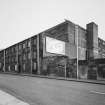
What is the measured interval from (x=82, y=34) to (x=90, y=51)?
5.92 meters

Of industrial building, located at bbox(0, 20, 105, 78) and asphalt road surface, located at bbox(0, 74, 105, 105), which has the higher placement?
industrial building, located at bbox(0, 20, 105, 78)

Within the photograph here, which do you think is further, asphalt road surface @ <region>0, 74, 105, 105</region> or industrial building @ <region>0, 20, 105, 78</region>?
industrial building @ <region>0, 20, 105, 78</region>

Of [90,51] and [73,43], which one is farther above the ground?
[73,43]

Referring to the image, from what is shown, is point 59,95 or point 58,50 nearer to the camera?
point 59,95

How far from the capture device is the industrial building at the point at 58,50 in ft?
72.9

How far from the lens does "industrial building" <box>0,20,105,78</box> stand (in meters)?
22.2

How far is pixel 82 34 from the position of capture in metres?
31.8

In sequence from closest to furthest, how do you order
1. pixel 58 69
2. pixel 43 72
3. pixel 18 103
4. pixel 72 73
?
pixel 18 103 → pixel 72 73 → pixel 58 69 → pixel 43 72

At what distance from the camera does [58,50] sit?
22.8 m

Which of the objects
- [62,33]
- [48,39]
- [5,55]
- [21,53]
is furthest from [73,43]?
[5,55]

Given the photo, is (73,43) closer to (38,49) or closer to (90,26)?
(90,26)

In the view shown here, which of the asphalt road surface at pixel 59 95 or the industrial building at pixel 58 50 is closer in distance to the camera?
the asphalt road surface at pixel 59 95

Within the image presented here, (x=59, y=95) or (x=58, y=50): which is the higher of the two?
(x=58, y=50)

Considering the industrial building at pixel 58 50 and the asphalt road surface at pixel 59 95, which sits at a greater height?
the industrial building at pixel 58 50
